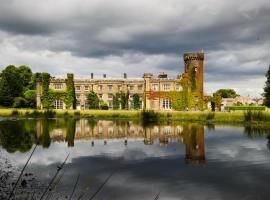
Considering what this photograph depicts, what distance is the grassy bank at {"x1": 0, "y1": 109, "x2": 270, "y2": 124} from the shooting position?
1597 inches

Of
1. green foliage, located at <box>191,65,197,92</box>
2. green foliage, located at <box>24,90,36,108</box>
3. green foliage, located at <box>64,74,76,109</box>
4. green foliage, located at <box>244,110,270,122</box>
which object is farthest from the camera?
green foliage, located at <box>24,90,36,108</box>

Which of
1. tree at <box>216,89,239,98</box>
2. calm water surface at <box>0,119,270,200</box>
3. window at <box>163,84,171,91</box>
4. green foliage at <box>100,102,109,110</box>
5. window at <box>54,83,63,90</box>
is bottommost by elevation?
calm water surface at <box>0,119,270,200</box>

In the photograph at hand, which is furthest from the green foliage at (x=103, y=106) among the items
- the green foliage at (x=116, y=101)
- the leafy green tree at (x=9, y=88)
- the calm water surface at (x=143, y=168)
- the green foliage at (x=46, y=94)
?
the calm water surface at (x=143, y=168)

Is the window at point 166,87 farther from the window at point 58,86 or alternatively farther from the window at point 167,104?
the window at point 58,86

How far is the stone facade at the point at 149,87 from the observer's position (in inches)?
2409

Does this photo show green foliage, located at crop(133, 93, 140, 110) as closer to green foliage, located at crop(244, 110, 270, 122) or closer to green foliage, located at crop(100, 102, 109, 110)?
green foliage, located at crop(100, 102, 109, 110)

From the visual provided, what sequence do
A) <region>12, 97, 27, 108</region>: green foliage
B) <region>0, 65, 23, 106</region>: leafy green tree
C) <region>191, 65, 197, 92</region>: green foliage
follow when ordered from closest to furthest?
<region>191, 65, 197, 92</region>: green foliage, <region>12, 97, 27, 108</region>: green foliage, <region>0, 65, 23, 106</region>: leafy green tree

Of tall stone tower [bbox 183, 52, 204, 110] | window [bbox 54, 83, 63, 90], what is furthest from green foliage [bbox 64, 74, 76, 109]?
tall stone tower [bbox 183, 52, 204, 110]

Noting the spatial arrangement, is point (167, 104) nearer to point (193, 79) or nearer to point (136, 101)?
point (136, 101)

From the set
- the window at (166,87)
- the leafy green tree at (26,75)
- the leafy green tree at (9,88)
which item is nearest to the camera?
the window at (166,87)

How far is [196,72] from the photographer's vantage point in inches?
2402

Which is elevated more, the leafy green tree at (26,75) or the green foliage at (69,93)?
the leafy green tree at (26,75)

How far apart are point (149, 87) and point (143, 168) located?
50652 millimetres

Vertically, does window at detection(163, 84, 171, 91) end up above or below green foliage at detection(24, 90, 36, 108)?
above
